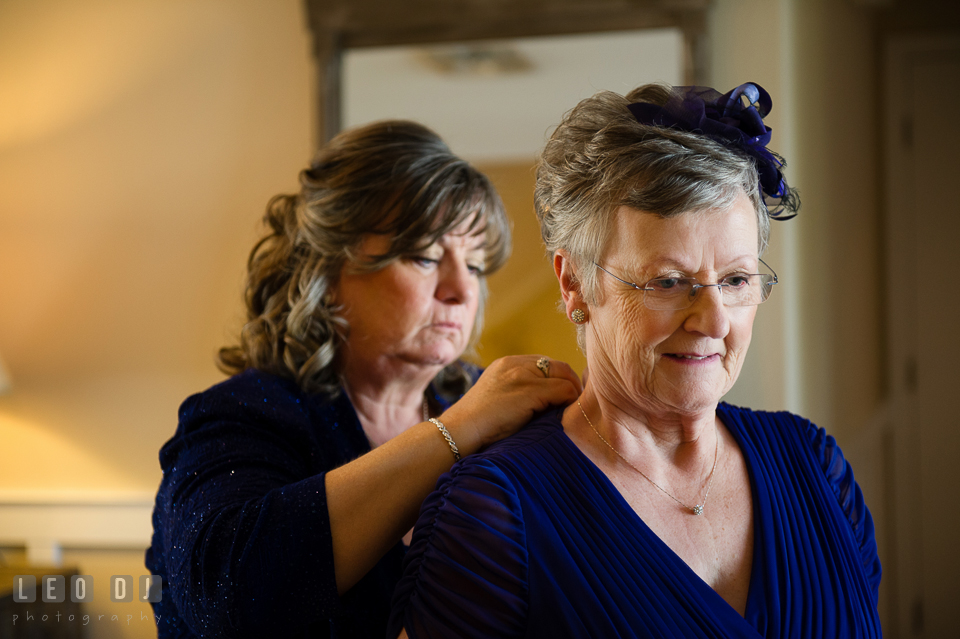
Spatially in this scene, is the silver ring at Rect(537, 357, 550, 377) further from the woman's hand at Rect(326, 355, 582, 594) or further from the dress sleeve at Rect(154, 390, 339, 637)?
the dress sleeve at Rect(154, 390, 339, 637)

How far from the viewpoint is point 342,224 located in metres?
1.52

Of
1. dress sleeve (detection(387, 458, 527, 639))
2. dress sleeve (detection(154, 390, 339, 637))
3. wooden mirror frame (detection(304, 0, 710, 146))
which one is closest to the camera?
dress sleeve (detection(387, 458, 527, 639))

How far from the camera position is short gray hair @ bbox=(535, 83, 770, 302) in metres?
0.97

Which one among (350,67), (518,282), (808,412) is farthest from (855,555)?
(350,67)

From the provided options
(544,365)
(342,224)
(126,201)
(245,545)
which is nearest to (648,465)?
(544,365)

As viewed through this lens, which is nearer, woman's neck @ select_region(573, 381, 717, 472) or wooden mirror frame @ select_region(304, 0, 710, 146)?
woman's neck @ select_region(573, 381, 717, 472)

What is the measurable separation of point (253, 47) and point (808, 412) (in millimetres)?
2794

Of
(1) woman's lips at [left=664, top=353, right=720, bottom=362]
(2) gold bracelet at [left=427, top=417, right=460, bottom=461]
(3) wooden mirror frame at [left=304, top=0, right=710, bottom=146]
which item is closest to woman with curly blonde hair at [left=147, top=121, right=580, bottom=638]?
Answer: (2) gold bracelet at [left=427, top=417, right=460, bottom=461]

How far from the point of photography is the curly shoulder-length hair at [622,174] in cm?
97

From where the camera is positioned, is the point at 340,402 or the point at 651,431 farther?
the point at 340,402

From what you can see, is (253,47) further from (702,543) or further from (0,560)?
(702,543)

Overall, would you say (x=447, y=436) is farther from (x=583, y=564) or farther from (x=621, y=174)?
(x=621, y=174)

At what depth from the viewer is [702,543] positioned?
1053 mm

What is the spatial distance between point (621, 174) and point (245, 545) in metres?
0.78
